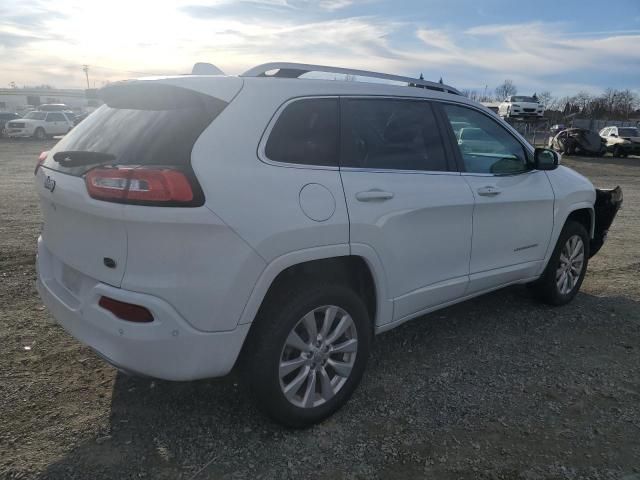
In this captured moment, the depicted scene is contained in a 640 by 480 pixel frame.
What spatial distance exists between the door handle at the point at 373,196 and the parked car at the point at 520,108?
35.6 metres

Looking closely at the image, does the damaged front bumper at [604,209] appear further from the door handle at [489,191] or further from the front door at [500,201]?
the door handle at [489,191]

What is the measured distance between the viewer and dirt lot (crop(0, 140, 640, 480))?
2.61m

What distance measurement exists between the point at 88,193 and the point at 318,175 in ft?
3.61

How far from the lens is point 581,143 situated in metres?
29.6

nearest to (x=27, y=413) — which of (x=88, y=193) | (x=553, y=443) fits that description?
(x=88, y=193)

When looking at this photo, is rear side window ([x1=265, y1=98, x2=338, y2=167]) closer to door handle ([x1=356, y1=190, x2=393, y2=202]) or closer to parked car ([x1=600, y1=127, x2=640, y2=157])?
door handle ([x1=356, y1=190, x2=393, y2=202])

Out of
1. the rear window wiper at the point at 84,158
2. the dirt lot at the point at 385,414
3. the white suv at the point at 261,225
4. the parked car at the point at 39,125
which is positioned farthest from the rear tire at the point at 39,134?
the rear window wiper at the point at 84,158

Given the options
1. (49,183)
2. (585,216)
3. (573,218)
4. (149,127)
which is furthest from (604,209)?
(49,183)

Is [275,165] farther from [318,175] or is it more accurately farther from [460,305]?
[460,305]

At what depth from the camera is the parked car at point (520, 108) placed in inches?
1422

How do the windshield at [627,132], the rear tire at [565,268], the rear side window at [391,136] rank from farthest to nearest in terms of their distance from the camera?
1. the windshield at [627,132]
2. the rear tire at [565,268]
3. the rear side window at [391,136]

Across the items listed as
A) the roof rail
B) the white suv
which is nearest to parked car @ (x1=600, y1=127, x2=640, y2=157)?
the white suv

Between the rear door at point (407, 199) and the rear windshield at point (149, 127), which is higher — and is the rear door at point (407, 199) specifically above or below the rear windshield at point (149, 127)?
below

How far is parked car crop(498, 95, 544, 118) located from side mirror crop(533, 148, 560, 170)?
33.8 m
